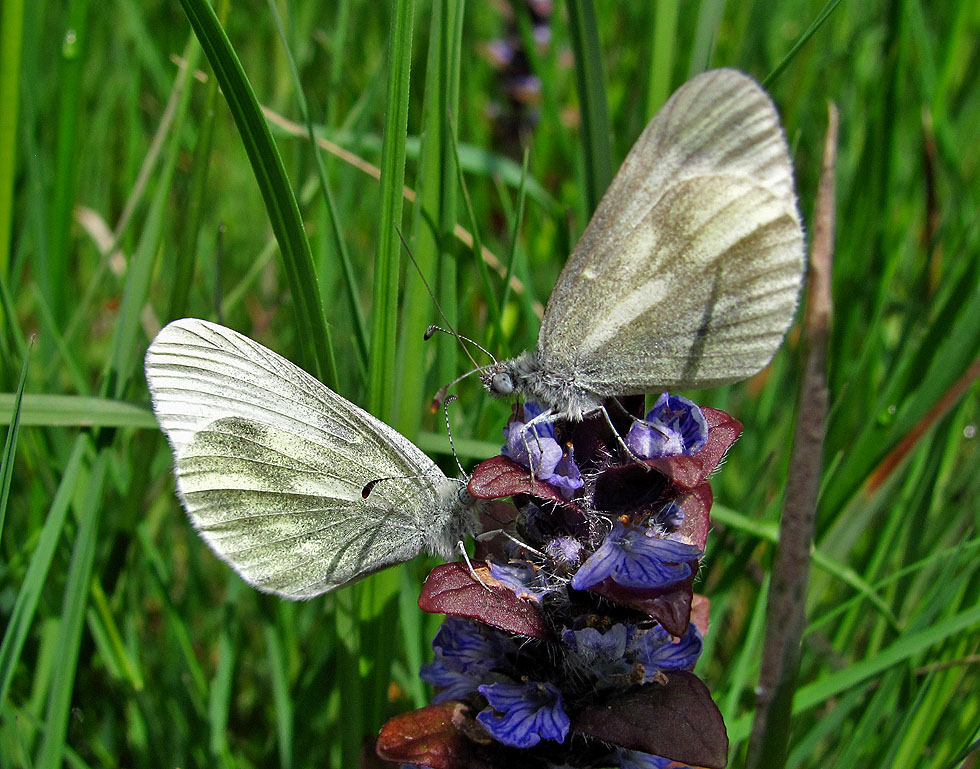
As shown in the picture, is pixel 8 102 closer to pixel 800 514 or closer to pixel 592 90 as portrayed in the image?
pixel 592 90

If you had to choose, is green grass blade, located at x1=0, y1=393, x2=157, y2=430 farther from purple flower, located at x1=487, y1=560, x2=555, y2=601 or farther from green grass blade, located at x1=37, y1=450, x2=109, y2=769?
purple flower, located at x1=487, y1=560, x2=555, y2=601

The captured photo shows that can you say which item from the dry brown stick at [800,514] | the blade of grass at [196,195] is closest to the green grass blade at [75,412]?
the blade of grass at [196,195]

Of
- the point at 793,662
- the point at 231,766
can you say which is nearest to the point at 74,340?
the point at 231,766

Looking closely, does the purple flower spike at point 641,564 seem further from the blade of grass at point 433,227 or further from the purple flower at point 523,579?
the blade of grass at point 433,227

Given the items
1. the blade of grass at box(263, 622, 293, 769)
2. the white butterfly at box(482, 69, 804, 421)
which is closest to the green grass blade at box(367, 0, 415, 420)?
the white butterfly at box(482, 69, 804, 421)

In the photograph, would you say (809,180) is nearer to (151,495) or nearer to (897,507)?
(897,507)

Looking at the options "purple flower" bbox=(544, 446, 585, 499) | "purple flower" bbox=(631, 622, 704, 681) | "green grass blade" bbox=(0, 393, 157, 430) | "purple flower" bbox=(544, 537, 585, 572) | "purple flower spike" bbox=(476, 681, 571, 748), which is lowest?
"purple flower spike" bbox=(476, 681, 571, 748)
